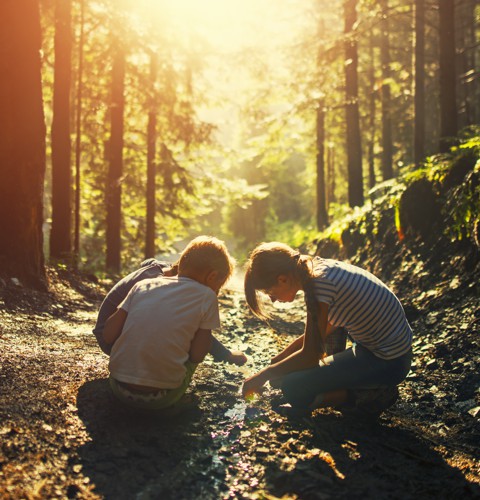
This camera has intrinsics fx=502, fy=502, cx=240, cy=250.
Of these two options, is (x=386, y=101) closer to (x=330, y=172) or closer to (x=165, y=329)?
(x=330, y=172)

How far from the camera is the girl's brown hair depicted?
363 cm

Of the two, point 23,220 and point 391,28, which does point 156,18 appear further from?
point 391,28

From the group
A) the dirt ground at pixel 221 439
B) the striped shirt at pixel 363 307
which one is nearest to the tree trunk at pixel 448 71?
the dirt ground at pixel 221 439

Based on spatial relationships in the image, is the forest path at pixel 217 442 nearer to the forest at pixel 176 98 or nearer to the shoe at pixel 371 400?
the shoe at pixel 371 400

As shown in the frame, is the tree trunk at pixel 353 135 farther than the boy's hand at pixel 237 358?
Yes

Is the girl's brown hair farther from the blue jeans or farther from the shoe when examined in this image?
the shoe

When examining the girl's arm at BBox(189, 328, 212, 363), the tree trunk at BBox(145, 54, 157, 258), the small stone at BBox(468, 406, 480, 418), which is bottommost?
the small stone at BBox(468, 406, 480, 418)

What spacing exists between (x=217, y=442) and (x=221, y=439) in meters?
0.06

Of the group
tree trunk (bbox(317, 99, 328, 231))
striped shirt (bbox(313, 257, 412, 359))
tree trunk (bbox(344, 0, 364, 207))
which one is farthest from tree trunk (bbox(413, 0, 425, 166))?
striped shirt (bbox(313, 257, 412, 359))

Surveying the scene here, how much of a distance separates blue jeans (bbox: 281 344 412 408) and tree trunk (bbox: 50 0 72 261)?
9.31 metres

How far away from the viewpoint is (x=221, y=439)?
3463mm

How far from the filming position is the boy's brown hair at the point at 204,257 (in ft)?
11.8

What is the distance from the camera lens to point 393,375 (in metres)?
3.93

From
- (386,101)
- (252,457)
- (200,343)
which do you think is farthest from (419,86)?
(252,457)
